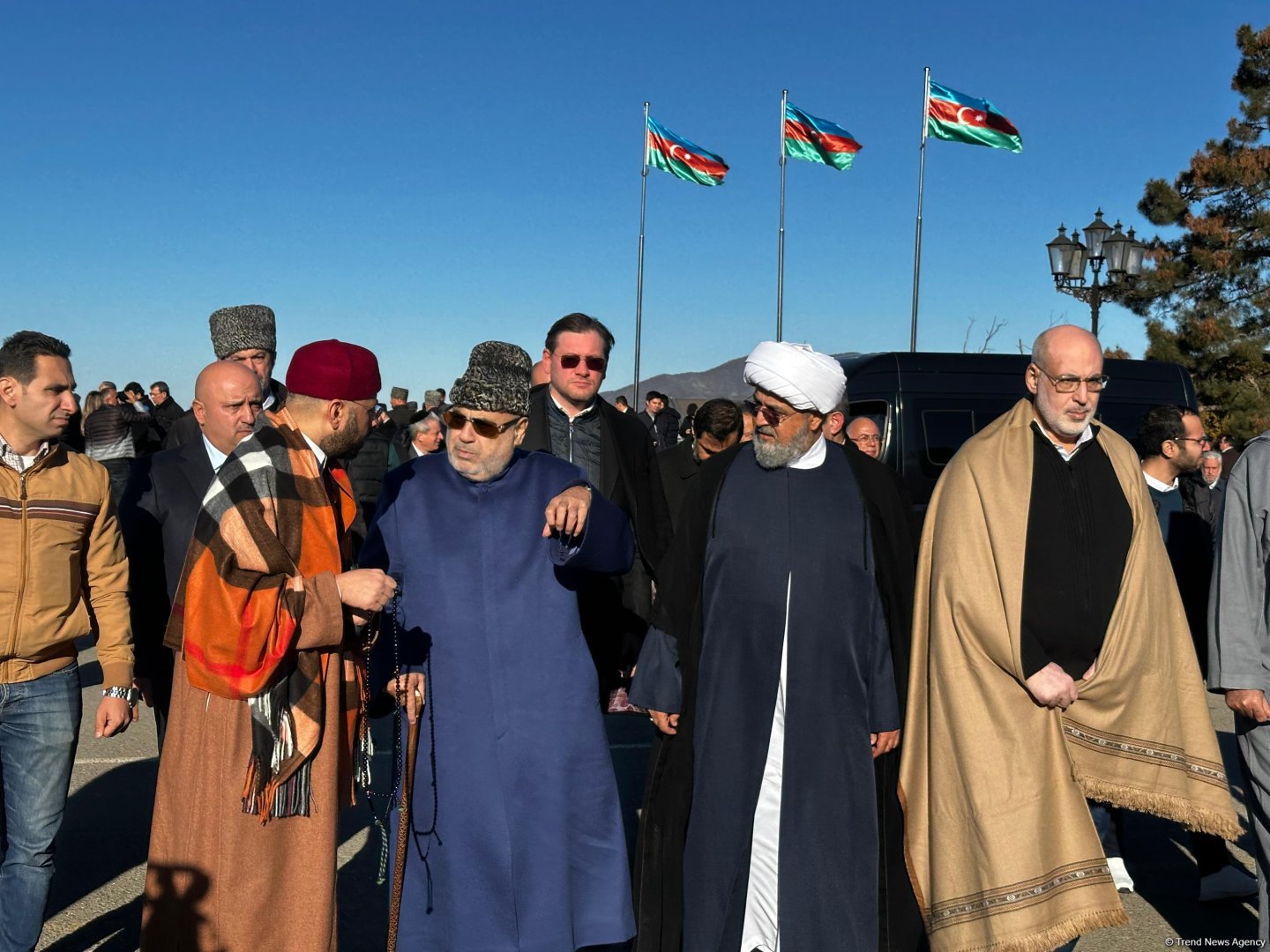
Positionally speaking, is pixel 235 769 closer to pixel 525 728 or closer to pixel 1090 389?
pixel 525 728

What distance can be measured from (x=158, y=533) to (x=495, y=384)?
167 centimetres

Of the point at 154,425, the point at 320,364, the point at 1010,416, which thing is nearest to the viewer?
the point at 320,364

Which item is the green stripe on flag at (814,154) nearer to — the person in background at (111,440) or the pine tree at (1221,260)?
the pine tree at (1221,260)

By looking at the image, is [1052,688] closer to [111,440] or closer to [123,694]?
[123,694]

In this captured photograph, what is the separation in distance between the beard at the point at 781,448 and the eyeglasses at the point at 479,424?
97 centimetres

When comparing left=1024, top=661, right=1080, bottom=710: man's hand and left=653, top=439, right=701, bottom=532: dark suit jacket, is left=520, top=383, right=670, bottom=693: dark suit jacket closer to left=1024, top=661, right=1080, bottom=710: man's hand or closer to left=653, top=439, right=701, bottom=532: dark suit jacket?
left=653, top=439, right=701, bottom=532: dark suit jacket

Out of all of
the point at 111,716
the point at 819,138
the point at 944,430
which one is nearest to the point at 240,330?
the point at 111,716

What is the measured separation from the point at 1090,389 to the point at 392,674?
98.8 inches

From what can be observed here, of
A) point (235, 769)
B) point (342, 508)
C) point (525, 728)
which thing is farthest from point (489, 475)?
point (235, 769)

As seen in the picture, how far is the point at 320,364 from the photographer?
364cm

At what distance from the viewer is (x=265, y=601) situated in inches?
130

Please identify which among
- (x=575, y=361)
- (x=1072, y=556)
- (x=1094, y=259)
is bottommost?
(x=1072, y=556)

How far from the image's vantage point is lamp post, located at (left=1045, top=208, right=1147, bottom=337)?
1502 cm

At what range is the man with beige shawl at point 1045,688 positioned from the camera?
409 cm
